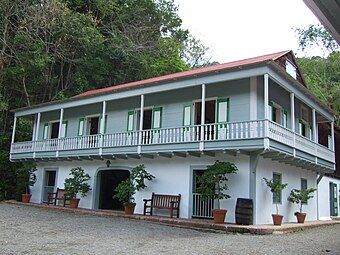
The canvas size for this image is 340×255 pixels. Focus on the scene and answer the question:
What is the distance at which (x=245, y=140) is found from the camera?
12.4 m

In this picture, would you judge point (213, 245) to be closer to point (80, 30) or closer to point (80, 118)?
point (80, 118)

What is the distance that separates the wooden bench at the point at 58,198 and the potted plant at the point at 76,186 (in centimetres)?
38

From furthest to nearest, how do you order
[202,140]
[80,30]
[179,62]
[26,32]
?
[179,62]
[80,30]
[26,32]
[202,140]

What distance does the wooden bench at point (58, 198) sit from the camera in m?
17.6

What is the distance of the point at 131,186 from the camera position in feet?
48.4

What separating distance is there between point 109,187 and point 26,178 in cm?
472

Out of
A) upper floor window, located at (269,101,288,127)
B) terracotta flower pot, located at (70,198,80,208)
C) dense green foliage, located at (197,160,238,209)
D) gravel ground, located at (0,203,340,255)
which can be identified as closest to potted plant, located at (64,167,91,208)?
terracotta flower pot, located at (70,198,80,208)

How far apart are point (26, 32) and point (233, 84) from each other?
15.7 meters

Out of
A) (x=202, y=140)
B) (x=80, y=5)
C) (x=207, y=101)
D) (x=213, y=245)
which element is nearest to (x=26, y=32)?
(x=80, y=5)

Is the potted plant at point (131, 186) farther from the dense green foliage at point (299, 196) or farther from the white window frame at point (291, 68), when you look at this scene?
the white window frame at point (291, 68)

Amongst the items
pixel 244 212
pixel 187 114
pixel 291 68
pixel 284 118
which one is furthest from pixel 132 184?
pixel 291 68

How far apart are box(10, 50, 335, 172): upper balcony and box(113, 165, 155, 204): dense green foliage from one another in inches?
29.6

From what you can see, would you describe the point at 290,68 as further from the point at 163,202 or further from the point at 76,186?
the point at 76,186

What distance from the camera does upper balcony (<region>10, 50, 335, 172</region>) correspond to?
506 inches
